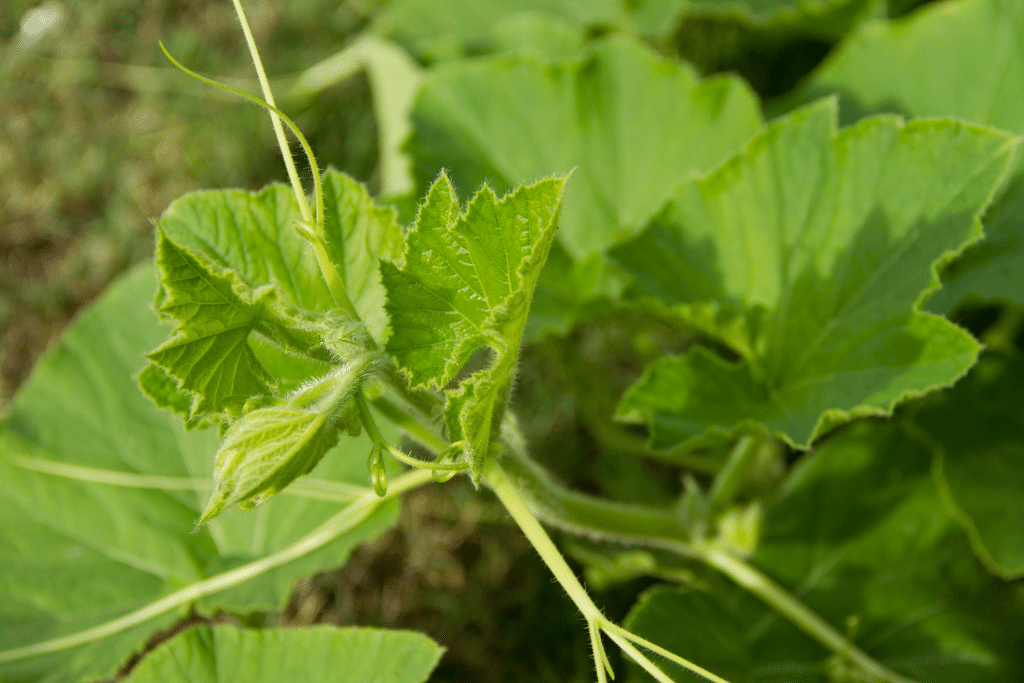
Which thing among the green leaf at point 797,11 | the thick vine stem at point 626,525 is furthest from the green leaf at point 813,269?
the green leaf at point 797,11

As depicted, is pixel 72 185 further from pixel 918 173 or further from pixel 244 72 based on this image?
pixel 918 173

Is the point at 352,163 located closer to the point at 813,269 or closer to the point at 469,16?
the point at 469,16

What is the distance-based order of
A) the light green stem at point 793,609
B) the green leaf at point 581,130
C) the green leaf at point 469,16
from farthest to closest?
the green leaf at point 469,16 < the green leaf at point 581,130 < the light green stem at point 793,609

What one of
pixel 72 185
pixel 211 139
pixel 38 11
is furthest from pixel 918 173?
pixel 38 11

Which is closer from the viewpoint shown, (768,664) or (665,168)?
(768,664)

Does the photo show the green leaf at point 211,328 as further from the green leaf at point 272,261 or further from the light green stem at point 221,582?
the light green stem at point 221,582

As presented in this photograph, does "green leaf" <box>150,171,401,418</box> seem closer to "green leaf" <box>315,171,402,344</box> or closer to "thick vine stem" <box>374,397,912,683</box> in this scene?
"green leaf" <box>315,171,402,344</box>

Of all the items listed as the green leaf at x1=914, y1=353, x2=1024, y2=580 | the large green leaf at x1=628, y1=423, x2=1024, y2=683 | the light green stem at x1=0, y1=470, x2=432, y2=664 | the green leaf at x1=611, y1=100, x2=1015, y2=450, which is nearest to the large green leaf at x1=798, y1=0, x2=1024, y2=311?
the green leaf at x1=611, y1=100, x2=1015, y2=450
